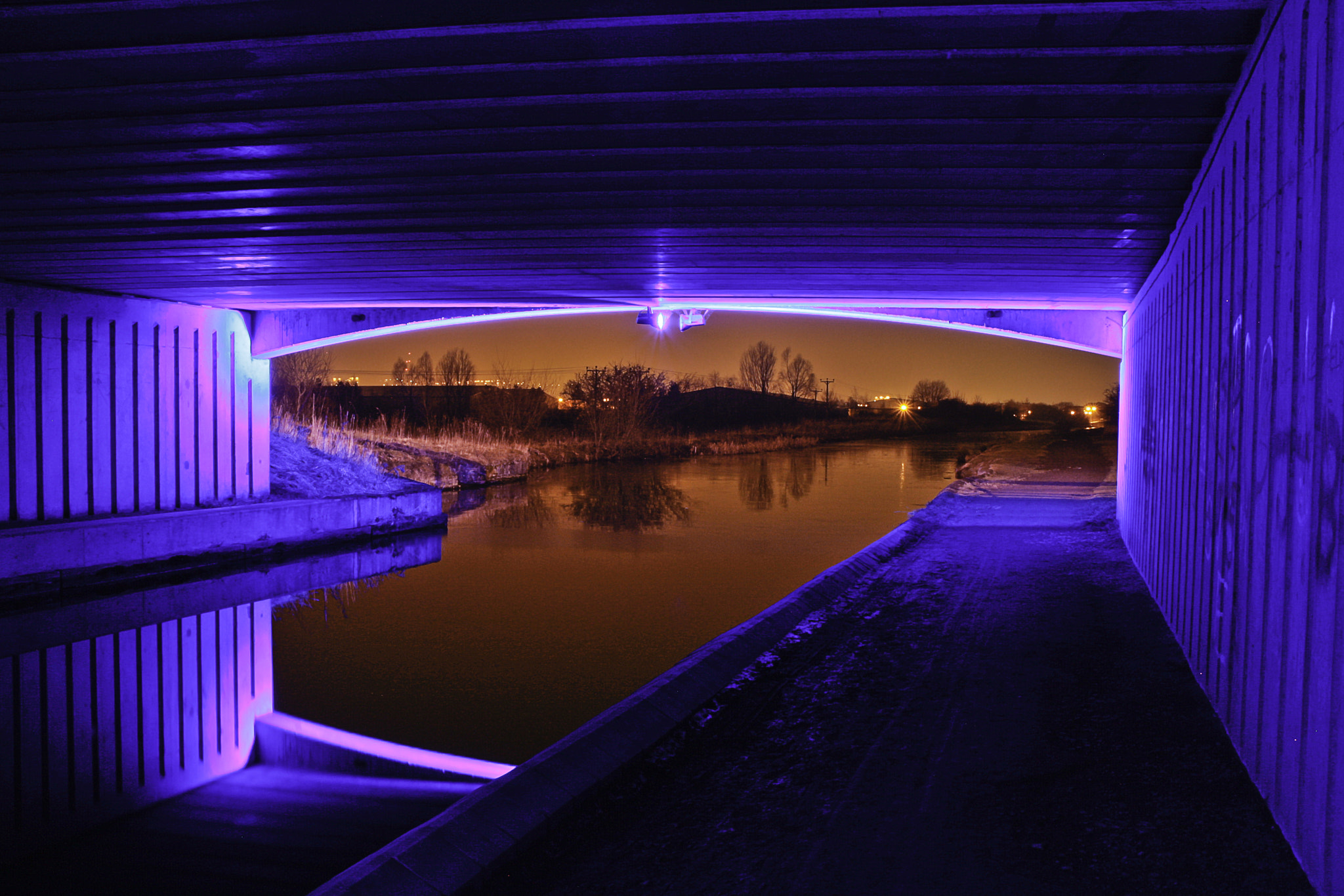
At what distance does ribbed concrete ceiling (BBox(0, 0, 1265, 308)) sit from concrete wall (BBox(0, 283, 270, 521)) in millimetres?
2599

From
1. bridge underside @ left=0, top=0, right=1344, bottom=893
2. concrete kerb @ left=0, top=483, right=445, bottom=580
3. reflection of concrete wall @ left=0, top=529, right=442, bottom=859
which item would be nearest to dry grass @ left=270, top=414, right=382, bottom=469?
concrete kerb @ left=0, top=483, right=445, bottom=580

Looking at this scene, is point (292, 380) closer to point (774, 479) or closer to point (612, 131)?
point (774, 479)

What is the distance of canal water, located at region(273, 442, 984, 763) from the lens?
24.3ft

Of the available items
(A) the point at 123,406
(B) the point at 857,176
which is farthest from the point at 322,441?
(B) the point at 857,176

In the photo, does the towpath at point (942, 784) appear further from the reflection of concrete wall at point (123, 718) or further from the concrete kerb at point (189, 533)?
the concrete kerb at point (189, 533)

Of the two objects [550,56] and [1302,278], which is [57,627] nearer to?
[550,56]

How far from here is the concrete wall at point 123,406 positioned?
11766 millimetres

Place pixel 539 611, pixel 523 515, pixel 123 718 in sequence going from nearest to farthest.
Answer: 1. pixel 123 718
2. pixel 539 611
3. pixel 523 515

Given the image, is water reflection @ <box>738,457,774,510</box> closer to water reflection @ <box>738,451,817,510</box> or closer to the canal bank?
water reflection @ <box>738,451,817,510</box>

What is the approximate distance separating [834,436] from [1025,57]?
7210cm

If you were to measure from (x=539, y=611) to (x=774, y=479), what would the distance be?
2039cm

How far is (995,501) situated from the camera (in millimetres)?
18203

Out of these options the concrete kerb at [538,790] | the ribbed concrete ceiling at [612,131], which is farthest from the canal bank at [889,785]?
the ribbed concrete ceiling at [612,131]

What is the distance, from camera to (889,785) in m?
4.23
